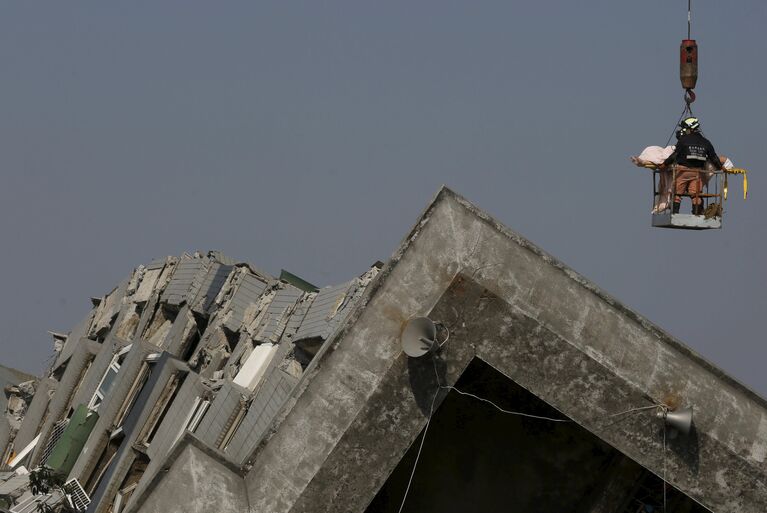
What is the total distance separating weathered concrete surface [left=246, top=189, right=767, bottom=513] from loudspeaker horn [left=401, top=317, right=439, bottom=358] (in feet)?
0.67

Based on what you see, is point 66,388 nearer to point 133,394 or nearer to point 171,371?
point 133,394

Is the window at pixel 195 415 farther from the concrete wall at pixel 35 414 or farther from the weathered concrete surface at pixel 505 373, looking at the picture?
the concrete wall at pixel 35 414

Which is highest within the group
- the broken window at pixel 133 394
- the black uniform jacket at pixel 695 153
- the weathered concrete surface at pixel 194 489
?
the black uniform jacket at pixel 695 153

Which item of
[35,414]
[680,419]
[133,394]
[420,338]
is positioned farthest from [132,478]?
[680,419]

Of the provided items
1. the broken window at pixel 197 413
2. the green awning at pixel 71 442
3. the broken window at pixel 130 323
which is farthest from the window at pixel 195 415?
the broken window at pixel 130 323

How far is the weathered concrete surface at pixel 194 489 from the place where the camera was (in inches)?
609

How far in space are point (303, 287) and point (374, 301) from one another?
49.4 feet

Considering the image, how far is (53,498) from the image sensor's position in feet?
88.1

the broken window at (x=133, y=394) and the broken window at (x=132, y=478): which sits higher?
the broken window at (x=133, y=394)

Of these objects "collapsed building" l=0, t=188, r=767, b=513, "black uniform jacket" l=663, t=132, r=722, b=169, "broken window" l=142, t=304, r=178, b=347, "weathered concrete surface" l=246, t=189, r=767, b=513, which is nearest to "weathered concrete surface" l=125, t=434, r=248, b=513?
"collapsed building" l=0, t=188, r=767, b=513

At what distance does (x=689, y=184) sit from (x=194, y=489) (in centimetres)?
777

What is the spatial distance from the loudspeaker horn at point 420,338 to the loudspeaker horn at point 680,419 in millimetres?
2279

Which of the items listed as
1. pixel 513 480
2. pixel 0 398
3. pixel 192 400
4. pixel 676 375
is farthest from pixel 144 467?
pixel 0 398

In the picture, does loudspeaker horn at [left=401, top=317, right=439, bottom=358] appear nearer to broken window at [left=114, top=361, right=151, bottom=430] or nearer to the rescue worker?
the rescue worker
